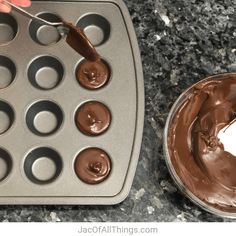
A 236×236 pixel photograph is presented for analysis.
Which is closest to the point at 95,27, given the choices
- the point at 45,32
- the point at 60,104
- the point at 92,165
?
the point at 45,32

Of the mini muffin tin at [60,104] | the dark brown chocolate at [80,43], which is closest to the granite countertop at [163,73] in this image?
the mini muffin tin at [60,104]

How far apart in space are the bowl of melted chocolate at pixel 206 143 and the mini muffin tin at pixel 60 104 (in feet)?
0.32

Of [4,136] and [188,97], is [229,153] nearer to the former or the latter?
[188,97]

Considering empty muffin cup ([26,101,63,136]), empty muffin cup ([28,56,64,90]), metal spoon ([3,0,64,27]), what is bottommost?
empty muffin cup ([26,101,63,136])

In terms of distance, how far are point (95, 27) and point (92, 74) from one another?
0.55 ft

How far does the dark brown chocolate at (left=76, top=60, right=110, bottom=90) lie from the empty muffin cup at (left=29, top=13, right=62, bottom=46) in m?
0.11

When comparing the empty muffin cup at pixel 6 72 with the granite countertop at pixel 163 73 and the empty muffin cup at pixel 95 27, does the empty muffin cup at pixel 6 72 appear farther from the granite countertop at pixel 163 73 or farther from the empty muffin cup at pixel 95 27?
the granite countertop at pixel 163 73

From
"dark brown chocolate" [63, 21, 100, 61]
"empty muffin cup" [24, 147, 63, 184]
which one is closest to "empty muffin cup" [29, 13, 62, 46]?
"dark brown chocolate" [63, 21, 100, 61]

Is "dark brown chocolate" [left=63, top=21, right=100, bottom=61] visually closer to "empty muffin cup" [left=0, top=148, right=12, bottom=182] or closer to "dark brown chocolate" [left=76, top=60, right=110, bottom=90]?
"dark brown chocolate" [left=76, top=60, right=110, bottom=90]

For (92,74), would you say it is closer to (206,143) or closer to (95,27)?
(95,27)

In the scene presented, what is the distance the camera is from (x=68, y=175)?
112 centimetres

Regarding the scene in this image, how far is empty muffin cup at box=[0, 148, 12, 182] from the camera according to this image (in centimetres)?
114

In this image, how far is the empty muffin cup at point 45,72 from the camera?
122cm

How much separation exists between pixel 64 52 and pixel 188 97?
320mm
